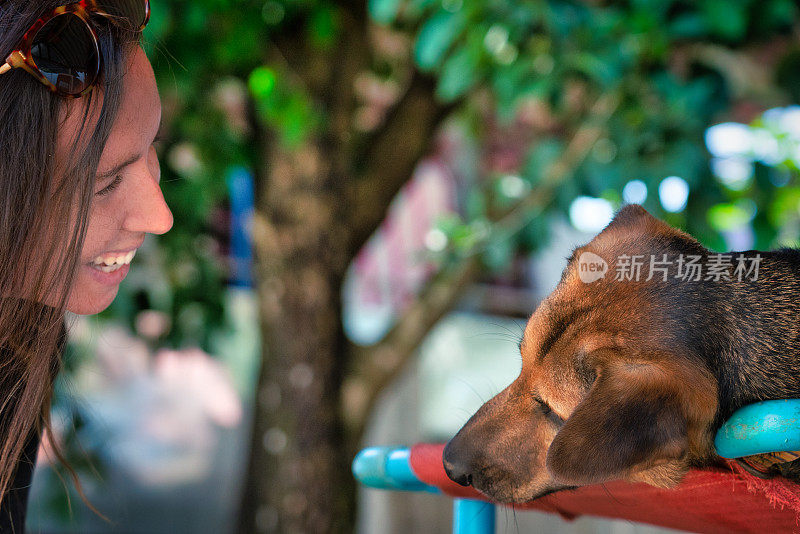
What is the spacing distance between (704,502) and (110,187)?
132cm

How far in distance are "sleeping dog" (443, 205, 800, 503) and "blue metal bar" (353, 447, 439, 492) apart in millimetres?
174

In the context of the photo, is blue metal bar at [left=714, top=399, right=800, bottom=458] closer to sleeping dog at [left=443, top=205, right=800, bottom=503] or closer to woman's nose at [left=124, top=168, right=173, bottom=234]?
sleeping dog at [left=443, top=205, right=800, bottom=503]

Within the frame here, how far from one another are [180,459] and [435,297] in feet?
11.1

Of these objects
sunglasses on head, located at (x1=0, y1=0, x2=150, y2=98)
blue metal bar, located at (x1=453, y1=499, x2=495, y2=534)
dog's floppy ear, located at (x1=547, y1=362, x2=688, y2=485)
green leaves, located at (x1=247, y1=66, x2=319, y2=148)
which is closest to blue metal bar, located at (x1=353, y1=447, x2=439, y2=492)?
blue metal bar, located at (x1=453, y1=499, x2=495, y2=534)

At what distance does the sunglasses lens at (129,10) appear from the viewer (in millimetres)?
1575

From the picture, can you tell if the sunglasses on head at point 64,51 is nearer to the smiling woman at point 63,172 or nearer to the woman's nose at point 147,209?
the smiling woman at point 63,172

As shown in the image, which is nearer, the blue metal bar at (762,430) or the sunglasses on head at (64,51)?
the blue metal bar at (762,430)

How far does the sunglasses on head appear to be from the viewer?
1392mm

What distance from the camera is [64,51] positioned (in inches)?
56.3

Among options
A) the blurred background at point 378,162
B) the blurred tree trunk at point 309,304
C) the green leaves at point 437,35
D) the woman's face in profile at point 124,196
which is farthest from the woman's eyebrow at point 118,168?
the blurred tree trunk at point 309,304

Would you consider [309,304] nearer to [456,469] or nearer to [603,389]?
[456,469]

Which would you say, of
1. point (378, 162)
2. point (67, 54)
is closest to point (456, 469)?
point (67, 54)

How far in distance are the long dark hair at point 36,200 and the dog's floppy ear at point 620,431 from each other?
1019 millimetres

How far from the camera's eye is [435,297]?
4207 mm
